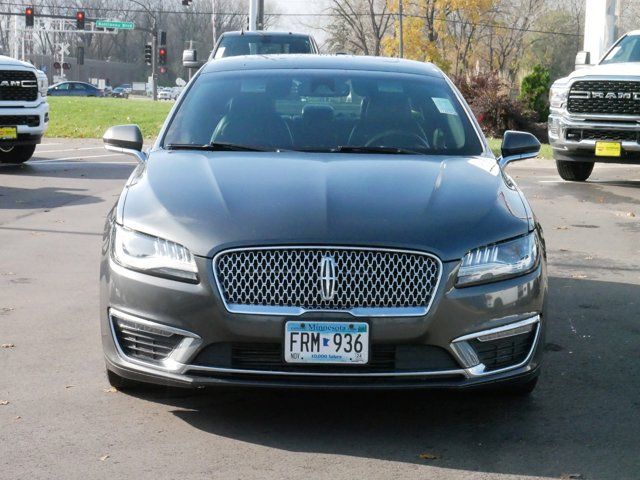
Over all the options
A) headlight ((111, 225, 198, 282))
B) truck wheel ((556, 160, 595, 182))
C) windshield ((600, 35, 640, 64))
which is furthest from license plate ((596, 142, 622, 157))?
headlight ((111, 225, 198, 282))

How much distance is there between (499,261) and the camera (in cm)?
467

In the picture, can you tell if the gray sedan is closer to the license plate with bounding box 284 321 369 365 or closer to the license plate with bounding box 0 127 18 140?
the license plate with bounding box 284 321 369 365

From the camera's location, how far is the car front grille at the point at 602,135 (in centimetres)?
1529

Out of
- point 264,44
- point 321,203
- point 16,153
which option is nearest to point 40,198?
point 16,153

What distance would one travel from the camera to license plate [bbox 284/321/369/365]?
4.43 m

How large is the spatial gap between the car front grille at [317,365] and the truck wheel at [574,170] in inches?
492

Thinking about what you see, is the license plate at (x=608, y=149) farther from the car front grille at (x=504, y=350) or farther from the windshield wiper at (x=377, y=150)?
the car front grille at (x=504, y=350)

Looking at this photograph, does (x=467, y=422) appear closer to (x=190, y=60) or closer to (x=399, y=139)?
(x=399, y=139)

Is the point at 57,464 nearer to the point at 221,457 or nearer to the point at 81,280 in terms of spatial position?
the point at 221,457

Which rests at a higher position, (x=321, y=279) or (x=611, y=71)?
(x=611, y=71)

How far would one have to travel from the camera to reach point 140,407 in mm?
5074

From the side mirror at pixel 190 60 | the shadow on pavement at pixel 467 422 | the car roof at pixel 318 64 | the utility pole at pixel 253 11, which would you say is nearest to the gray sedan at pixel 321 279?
the shadow on pavement at pixel 467 422

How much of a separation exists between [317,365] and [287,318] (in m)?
0.22

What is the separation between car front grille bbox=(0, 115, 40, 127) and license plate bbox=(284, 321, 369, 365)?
1362 centimetres
